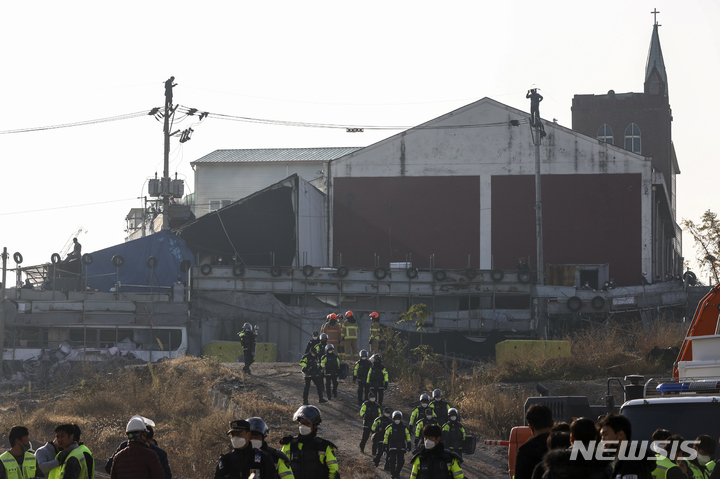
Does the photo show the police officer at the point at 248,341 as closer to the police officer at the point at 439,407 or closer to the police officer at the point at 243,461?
the police officer at the point at 439,407

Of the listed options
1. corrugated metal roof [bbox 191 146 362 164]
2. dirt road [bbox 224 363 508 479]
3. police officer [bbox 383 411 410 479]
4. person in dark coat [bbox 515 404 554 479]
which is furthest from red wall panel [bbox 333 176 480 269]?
person in dark coat [bbox 515 404 554 479]

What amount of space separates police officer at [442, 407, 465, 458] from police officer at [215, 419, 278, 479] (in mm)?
8468

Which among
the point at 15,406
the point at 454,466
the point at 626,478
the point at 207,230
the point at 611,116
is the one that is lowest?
the point at 15,406

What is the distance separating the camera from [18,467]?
8703 mm

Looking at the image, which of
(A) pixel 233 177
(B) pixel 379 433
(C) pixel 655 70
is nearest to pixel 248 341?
(B) pixel 379 433

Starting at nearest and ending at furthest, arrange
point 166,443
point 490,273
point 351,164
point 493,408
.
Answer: point 166,443 → point 493,408 → point 490,273 → point 351,164

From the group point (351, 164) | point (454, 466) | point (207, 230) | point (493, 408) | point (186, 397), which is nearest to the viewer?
point (454, 466)

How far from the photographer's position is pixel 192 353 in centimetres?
3566

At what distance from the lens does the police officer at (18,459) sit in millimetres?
8656

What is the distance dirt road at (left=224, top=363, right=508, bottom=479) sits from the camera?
A: 16.8 meters

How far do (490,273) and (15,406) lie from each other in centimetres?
2118

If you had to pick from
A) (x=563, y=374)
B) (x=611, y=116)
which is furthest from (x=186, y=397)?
(x=611, y=116)

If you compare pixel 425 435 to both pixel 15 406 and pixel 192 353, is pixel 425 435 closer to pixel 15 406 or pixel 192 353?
pixel 15 406

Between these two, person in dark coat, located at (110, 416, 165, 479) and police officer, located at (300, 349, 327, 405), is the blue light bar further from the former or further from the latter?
police officer, located at (300, 349, 327, 405)
